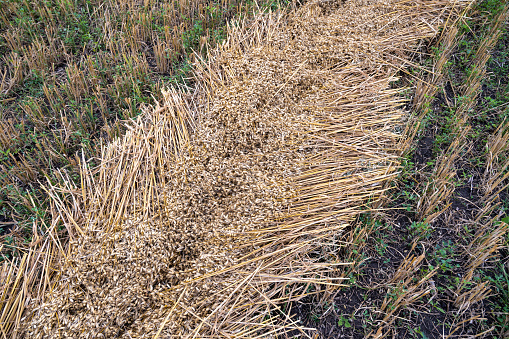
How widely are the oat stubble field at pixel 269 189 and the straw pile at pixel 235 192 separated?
0.01 m

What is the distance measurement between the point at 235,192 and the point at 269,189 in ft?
0.72

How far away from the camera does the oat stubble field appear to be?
1.72 m

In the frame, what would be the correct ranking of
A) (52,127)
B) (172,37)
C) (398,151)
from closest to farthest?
(398,151)
(52,127)
(172,37)

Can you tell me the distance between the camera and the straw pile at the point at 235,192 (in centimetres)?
165

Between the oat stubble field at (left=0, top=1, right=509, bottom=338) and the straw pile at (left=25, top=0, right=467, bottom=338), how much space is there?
0.01 meters

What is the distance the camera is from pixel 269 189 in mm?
2088

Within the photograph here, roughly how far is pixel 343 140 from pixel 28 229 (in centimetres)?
225

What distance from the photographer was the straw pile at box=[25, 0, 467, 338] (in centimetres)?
165

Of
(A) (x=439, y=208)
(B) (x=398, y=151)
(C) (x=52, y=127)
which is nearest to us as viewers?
(A) (x=439, y=208)

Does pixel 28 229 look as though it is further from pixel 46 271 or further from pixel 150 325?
pixel 150 325

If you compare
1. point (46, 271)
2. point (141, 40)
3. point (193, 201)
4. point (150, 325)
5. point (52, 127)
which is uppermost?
point (141, 40)

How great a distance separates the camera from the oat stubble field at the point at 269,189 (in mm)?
1721

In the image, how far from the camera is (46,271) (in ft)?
5.81

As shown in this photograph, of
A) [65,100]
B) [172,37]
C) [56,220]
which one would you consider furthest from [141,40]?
[56,220]
